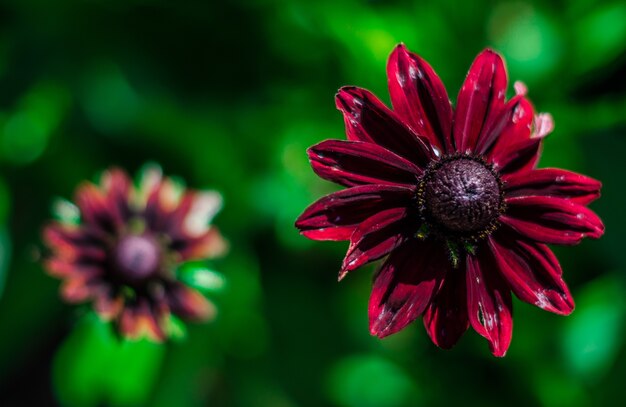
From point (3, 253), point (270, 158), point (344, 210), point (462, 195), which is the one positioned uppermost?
point (462, 195)

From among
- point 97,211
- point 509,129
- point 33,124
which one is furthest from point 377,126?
point 33,124

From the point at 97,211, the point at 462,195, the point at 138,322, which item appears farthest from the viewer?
the point at 97,211

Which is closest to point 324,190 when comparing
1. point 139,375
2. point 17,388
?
point 139,375

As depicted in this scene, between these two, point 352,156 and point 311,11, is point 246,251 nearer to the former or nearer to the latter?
point 311,11

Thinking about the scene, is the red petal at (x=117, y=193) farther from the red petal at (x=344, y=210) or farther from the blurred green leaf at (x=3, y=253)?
the red petal at (x=344, y=210)

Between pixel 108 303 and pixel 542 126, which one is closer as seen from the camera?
pixel 542 126

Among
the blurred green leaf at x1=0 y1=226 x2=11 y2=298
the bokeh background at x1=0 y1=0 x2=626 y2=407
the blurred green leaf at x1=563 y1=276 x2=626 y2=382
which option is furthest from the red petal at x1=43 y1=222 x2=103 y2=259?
the blurred green leaf at x1=563 y1=276 x2=626 y2=382

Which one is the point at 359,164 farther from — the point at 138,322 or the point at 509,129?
the point at 138,322

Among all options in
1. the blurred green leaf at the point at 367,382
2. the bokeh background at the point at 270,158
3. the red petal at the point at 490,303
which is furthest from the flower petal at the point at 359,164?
the blurred green leaf at the point at 367,382
